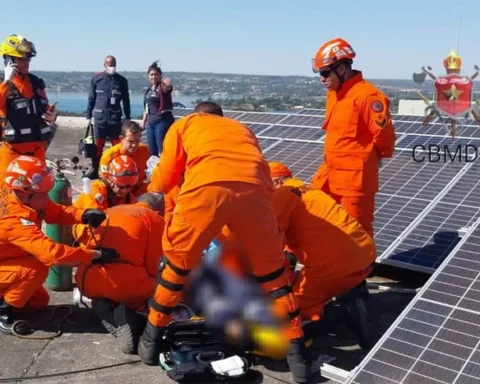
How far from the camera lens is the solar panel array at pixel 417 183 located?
229 inches

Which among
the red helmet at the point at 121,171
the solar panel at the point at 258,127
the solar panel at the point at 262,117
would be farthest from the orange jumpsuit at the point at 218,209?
the solar panel at the point at 262,117

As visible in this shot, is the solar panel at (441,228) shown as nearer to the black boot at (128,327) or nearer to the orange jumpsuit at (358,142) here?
the orange jumpsuit at (358,142)

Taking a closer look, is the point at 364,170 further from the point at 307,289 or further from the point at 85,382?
the point at 85,382

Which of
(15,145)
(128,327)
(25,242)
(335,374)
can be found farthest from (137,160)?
(335,374)

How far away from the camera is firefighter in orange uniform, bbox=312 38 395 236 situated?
5.14 metres

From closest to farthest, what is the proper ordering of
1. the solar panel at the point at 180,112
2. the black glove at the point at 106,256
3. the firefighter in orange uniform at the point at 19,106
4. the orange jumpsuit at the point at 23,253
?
the orange jumpsuit at the point at 23,253
the black glove at the point at 106,256
the firefighter in orange uniform at the point at 19,106
the solar panel at the point at 180,112

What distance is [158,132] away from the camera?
30.8 feet

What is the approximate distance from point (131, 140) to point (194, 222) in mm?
2731

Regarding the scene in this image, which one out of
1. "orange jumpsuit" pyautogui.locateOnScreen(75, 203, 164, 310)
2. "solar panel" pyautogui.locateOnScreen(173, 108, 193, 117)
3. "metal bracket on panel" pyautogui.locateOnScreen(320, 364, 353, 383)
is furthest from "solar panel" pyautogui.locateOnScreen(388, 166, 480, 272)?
"solar panel" pyautogui.locateOnScreen(173, 108, 193, 117)

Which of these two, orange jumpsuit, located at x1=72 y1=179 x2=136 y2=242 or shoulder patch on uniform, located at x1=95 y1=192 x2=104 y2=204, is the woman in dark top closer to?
orange jumpsuit, located at x1=72 y1=179 x2=136 y2=242

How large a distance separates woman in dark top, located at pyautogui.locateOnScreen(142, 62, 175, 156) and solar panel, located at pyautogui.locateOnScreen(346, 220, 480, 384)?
233 inches

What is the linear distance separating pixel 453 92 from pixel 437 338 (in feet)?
27.0

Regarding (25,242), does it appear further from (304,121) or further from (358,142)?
(304,121)

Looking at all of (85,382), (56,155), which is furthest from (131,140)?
(56,155)
